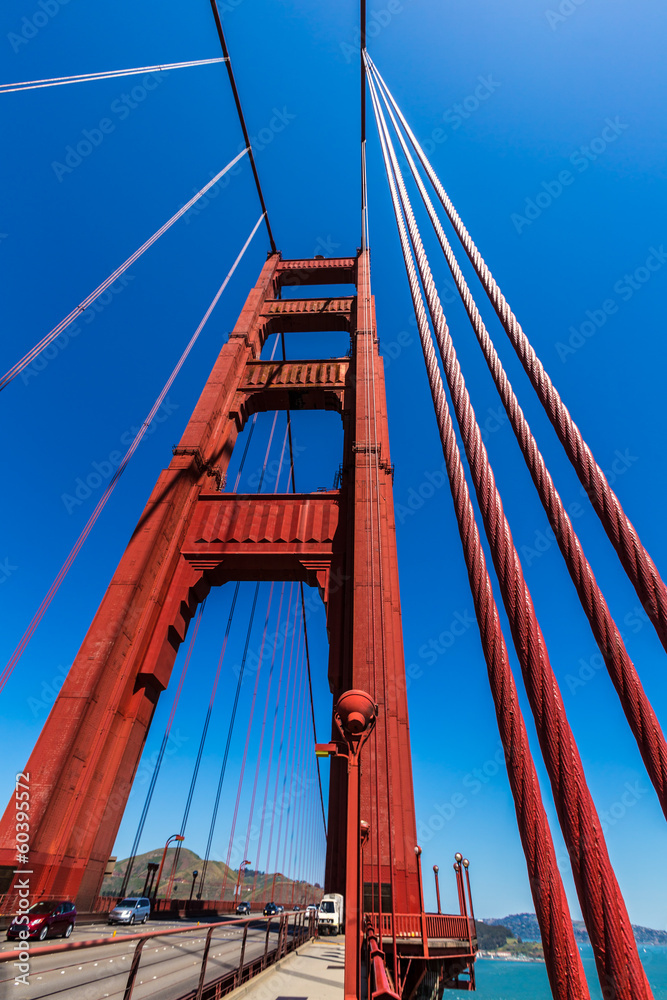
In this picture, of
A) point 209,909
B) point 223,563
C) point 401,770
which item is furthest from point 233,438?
point 209,909

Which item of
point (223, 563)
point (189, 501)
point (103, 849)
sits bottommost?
point (103, 849)

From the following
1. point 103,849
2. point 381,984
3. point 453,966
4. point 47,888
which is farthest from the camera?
point 103,849

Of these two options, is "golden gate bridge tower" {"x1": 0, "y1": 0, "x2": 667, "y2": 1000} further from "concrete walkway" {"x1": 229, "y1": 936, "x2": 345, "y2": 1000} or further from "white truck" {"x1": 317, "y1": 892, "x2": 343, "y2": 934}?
"white truck" {"x1": 317, "y1": 892, "x2": 343, "y2": 934}

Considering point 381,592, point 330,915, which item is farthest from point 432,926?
point 330,915

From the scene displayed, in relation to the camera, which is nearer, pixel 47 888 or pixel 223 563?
pixel 47 888

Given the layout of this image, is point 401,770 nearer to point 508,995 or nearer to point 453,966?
point 453,966

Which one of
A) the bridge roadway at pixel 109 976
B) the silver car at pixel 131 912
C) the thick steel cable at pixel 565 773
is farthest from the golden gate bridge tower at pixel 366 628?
the silver car at pixel 131 912

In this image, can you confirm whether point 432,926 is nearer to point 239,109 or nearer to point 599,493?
point 599,493

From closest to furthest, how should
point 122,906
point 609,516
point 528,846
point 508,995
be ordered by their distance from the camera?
point 528,846 → point 609,516 → point 122,906 → point 508,995
